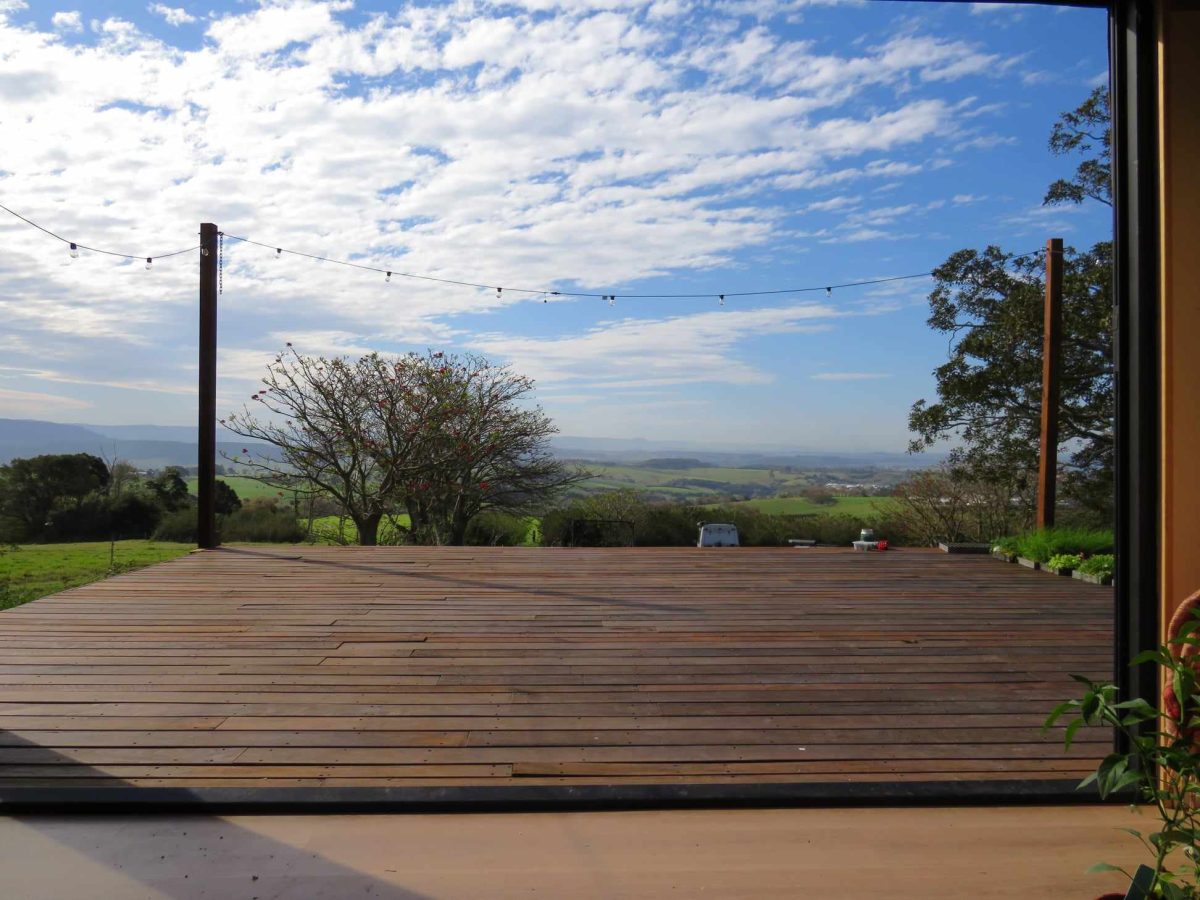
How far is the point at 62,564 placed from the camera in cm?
615

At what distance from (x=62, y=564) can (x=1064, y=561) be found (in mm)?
7030

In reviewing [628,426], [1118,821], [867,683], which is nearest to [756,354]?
[628,426]

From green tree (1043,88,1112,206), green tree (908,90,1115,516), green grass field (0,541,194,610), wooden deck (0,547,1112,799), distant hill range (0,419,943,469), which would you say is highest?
green tree (1043,88,1112,206)

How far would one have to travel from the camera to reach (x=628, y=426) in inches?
574

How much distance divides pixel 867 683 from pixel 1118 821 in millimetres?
1151

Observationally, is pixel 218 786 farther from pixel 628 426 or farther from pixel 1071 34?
pixel 628 426

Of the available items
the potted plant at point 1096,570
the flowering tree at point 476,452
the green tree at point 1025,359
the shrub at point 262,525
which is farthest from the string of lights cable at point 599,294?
the potted plant at point 1096,570

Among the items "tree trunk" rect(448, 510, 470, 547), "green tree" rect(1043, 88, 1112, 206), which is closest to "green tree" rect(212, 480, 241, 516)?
"tree trunk" rect(448, 510, 470, 547)

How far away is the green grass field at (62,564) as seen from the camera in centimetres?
507

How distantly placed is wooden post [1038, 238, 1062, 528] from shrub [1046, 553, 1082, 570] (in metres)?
1.14

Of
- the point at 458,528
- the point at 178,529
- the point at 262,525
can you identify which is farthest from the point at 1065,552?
the point at 178,529

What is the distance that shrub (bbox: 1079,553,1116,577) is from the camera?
5309 millimetres

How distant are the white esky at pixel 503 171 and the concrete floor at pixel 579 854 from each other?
2.71 metres

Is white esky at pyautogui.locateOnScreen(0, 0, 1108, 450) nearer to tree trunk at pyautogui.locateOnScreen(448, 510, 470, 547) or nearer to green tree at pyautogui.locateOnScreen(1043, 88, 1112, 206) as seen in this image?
green tree at pyautogui.locateOnScreen(1043, 88, 1112, 206)
